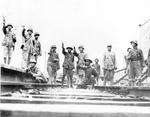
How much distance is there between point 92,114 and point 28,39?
11682 mm

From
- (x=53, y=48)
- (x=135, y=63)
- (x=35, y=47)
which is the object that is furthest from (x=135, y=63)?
(x=35, y=47)

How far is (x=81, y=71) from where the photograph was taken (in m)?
14.8

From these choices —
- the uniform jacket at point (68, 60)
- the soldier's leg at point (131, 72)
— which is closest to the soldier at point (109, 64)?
the uniform jacket at point (68, 60)

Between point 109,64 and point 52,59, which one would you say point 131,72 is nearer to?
point 109,64

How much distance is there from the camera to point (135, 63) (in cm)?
1196

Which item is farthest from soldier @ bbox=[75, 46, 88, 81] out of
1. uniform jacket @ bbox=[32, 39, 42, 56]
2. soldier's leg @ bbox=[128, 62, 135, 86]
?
soldier's leg @ bbox=[128, 62, 135, 86]

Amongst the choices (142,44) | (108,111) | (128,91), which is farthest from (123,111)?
(142,44)

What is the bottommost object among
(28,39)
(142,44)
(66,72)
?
(66,72)

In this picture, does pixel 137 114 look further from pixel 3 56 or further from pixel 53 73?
pixel 53 73

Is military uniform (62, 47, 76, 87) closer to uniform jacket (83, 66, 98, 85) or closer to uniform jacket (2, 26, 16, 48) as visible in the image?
uniform jacket (83, 66, 98, 85)

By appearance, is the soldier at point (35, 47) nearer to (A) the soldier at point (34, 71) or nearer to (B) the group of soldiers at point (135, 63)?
(A) the soldier at point (34, 71)

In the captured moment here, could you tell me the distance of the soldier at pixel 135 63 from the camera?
38.9 ft

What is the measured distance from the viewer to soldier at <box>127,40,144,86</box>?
11.9 metres

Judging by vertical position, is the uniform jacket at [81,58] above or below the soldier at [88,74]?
above
